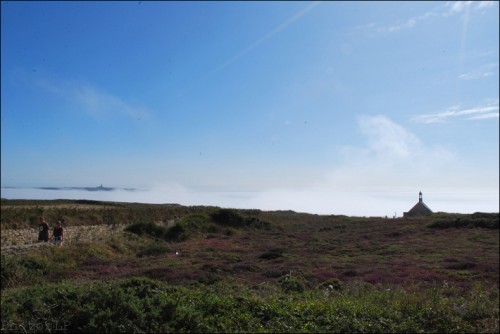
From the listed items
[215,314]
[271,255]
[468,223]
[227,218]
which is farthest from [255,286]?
[468,223]

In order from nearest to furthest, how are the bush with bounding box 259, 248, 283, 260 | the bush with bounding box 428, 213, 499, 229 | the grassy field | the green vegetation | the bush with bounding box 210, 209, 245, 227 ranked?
the green vegetation
the grassy field
the bush with bounding box 259, 248, 283, 260
the bush with bounding box 428, 213, 499, 229
the bush with bounding box 210, 209, 245, 227

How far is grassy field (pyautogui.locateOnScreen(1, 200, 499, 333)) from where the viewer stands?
5719 millimetres

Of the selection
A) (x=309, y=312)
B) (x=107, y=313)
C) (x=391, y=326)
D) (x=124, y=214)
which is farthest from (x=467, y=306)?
(x=124, y=214)

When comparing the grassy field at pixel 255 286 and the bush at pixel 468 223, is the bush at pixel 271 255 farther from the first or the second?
the bush at pixel 468 223

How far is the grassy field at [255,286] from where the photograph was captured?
5.72 meters

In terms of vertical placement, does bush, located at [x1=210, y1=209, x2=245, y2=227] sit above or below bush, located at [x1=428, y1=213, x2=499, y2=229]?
below

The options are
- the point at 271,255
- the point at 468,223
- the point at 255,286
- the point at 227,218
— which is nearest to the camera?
the point at 255,286

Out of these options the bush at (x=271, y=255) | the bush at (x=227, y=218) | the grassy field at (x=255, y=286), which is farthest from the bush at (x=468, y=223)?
the bush at (x=271, y=255)

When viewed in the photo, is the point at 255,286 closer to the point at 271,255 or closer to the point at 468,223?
the point at 271,255

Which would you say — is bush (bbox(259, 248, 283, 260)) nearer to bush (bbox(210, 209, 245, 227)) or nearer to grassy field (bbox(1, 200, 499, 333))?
grassy field (bbox(1, 200, 499, 333))

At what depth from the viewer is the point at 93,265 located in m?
15.0

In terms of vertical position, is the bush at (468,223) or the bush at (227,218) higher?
the bush at (468,223)

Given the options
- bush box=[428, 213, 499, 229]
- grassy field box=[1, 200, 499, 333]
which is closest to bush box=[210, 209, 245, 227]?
grassy field box=[1, 200, 499, 333]

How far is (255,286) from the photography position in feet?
31.6
